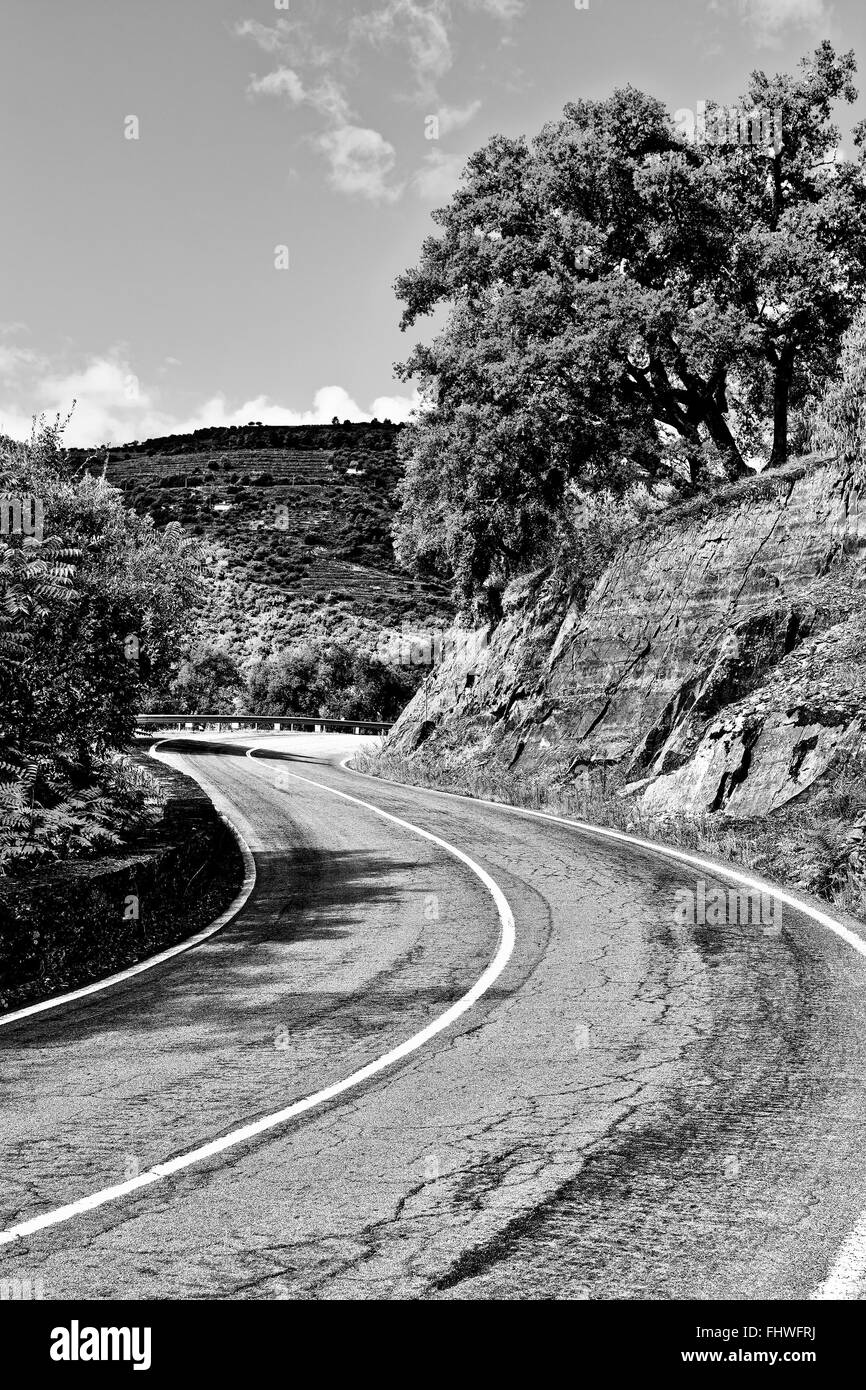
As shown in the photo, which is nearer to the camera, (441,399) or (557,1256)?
(557,1256)

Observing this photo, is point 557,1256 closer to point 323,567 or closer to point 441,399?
point 441,399

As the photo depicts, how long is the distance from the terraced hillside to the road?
53.1m

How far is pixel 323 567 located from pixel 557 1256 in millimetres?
75915

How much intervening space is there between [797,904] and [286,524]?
7654 centimetres

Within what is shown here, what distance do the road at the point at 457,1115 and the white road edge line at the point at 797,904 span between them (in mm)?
79

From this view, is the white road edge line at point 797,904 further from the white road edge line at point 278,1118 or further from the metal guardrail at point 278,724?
the metal guardrail at point 278,724

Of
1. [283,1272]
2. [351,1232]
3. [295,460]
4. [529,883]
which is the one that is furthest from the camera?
[295,460]

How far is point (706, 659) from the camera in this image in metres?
22.8

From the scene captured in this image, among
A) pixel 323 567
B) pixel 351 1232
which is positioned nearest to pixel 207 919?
pixel 351 1232

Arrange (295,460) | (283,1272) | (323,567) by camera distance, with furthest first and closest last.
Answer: (295,460) < (323,567) < (283,1272)

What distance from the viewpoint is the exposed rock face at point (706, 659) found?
1816cm

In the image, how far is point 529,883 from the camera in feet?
45.8

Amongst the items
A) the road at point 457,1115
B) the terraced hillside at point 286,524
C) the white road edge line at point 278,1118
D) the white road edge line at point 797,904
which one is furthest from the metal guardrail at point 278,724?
the white road edge line at point 278,1118

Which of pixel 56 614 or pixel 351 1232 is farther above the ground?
pixel 56 614
